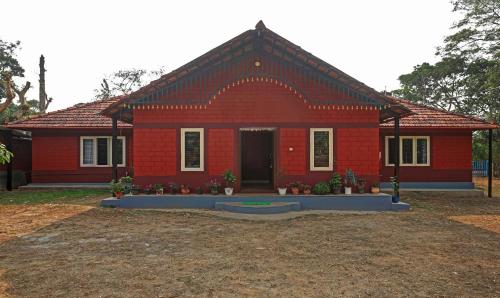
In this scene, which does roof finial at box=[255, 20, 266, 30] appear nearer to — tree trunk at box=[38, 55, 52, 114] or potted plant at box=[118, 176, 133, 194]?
potted plant at box=[118, 176, 133, 194]

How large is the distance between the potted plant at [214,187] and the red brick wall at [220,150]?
0.34 meters

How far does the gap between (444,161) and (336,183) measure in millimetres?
7972

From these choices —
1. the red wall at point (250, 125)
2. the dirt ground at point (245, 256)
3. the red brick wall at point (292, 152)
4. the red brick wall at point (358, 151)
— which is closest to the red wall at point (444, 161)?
the red brick wall at point (358, 151)

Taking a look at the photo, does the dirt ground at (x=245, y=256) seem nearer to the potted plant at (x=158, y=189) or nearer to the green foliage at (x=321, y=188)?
the green foliage at (x=321, y=188)

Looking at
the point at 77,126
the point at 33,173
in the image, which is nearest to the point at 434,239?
the point at 77,126

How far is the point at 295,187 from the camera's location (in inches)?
481

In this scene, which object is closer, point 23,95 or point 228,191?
point 228,191

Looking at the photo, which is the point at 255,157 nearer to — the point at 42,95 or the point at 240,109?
the point at 240,109

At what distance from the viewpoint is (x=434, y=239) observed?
25.7 feet

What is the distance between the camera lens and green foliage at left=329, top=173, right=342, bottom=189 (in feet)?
39.5

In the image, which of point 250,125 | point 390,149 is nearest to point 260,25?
point 250,125

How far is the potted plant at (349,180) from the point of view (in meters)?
12.1

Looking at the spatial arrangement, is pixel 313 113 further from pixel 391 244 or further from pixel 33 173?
pixel 33 173

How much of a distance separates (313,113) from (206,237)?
6546mm
